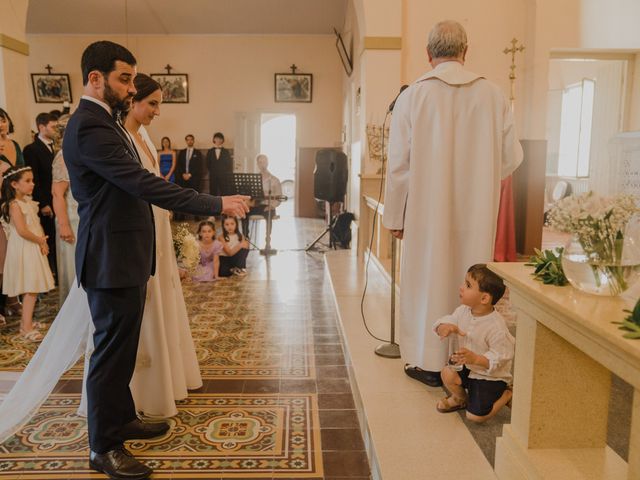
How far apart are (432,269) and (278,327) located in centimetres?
210

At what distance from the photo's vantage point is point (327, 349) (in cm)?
424

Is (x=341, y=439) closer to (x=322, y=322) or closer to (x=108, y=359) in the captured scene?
(x=108, y=359)

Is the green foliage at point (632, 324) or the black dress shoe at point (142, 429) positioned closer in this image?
the green foliage at point (632, 324)

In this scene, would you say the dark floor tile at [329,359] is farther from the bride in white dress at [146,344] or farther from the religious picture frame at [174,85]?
the religious picture frame at [174,85]

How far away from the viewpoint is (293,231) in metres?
11.0

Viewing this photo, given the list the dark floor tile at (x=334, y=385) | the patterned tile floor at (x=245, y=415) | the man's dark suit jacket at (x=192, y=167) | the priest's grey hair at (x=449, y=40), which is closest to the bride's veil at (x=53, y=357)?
the patterned tile floor at (x=245, y=415)

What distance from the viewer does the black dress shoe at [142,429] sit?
275 centimetres

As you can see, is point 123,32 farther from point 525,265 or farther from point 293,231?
point 525,265

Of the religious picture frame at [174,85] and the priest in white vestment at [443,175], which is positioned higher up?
the religious picture frame at [174,85]

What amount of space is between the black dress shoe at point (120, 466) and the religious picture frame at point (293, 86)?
1188 cm

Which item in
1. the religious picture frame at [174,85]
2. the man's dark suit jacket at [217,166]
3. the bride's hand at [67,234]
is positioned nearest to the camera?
the bride's hand at [67,234]

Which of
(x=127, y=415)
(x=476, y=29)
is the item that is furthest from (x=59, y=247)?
(x=476, y=29)

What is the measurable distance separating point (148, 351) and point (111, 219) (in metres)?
0.88

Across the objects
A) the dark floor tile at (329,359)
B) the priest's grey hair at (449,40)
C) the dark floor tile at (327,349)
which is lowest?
the dark floor tile at (329,359)
